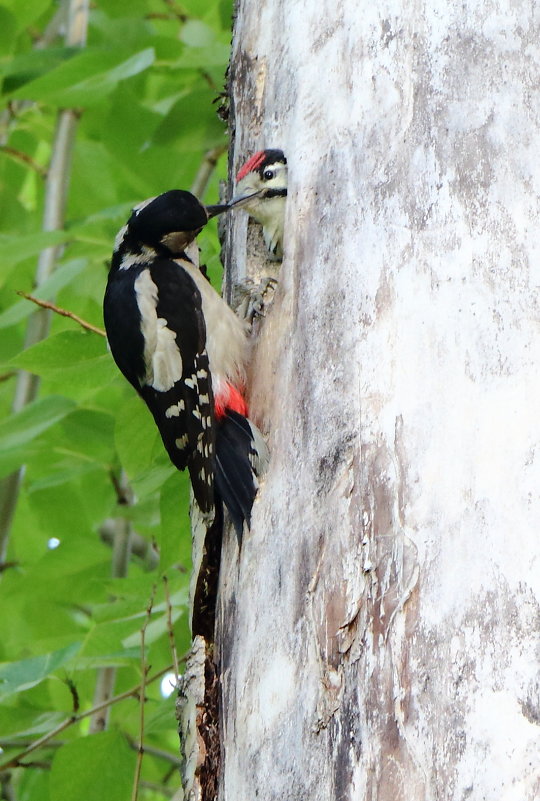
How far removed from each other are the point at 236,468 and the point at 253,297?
431mm

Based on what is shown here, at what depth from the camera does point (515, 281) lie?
5.31 ft

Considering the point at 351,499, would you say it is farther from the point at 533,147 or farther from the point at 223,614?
the point at 533,147

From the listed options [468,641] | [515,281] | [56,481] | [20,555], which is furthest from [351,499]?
[20,555]

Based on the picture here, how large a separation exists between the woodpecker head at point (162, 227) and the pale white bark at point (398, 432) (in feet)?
1.87

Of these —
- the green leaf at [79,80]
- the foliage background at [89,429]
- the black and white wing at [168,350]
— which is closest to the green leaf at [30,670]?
the foliage background at [89,429]

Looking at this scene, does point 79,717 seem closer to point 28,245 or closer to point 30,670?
point 30,670

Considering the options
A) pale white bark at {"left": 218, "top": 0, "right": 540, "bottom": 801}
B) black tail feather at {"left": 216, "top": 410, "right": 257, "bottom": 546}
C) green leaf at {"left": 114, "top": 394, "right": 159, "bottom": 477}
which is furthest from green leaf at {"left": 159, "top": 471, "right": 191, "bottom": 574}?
pale white bark at {"left": 218, "top": 0, "right": 540, "bottom": 801}

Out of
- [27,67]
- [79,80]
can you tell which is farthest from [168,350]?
[27,67]

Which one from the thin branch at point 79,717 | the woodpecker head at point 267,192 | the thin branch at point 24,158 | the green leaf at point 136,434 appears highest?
the thin branch at point 24,158

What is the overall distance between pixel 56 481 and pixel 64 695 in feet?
1.92

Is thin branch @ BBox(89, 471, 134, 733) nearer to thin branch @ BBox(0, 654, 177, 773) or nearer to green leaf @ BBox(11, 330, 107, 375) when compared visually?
thin branch @ BBox(0, 654, 177, 773)

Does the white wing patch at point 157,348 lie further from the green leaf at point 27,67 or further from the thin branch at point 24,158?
the thin branch at point 24,158

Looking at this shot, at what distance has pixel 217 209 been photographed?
8.28 ft

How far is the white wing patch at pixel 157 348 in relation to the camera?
7.77 feet
